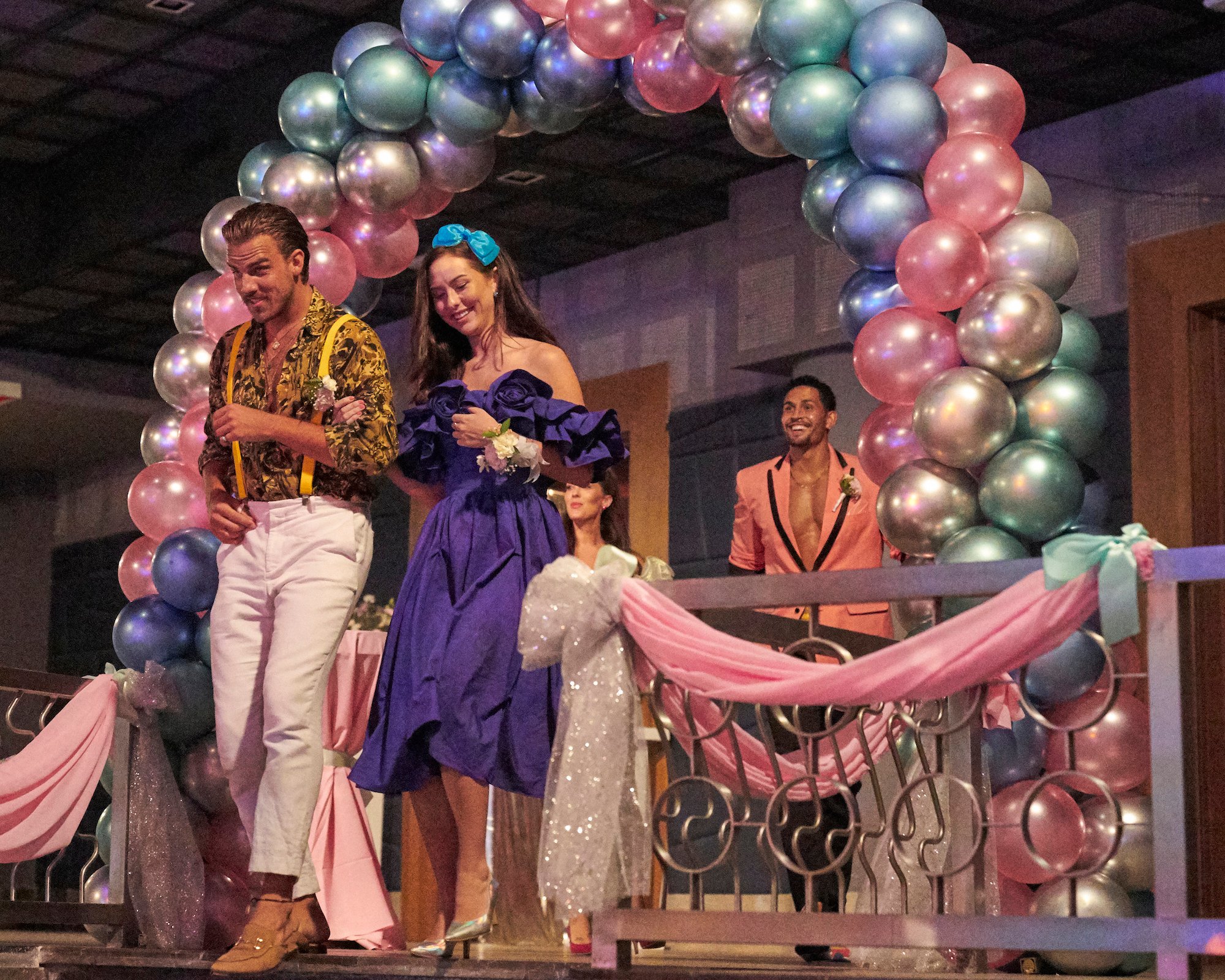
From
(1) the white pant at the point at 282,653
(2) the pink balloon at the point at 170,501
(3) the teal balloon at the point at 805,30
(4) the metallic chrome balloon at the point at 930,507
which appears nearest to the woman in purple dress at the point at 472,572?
(1) the white pant at the point at 282,653

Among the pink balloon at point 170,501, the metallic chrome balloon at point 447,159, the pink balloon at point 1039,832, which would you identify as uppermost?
the metallic chrome balloon at point 447,159

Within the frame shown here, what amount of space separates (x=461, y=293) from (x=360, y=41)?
5.22 feet

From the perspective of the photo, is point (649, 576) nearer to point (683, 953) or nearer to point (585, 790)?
point (683, 953)

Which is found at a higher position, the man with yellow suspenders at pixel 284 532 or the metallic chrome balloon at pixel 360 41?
the metallic chrome balloon at pixel 360 41

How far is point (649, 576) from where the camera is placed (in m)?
4.81

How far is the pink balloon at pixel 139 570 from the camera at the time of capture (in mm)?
4676

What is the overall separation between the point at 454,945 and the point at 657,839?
0.46 meters

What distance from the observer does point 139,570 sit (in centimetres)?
468

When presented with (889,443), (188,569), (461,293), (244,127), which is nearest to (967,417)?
(889,443)

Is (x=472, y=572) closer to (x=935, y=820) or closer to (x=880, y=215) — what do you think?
(x=935, y=820)

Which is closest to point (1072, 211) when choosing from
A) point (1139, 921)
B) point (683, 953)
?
point (683, 953)

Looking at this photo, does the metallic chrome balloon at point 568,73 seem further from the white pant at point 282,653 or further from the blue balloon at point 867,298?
the white pant at point 282,653

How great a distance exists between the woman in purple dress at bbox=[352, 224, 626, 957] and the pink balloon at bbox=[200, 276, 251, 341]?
4.14 feet

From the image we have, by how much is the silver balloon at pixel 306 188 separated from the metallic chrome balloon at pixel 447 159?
25 cm
